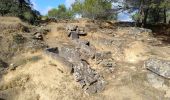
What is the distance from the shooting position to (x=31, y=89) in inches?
587

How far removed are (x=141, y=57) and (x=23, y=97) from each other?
6286 millimetres

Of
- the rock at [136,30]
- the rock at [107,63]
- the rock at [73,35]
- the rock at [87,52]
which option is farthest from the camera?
the rock at [136,30]

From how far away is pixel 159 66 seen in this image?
15852 mm

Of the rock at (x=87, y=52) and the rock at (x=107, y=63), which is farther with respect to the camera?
the rock at (x=87, y=52)

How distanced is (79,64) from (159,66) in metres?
3.63

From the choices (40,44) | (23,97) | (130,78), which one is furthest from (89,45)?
(23,97)

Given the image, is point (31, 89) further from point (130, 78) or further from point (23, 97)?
point (130, 78)

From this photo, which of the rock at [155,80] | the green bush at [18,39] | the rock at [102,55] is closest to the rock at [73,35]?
the rock at [102,55]

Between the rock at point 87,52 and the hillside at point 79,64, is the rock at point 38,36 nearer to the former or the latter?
the hillside at point 79,64

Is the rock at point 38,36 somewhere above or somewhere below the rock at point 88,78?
above

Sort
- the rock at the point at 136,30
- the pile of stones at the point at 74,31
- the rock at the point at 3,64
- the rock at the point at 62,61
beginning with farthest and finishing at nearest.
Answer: the rock at the point at 136,30 → the pile of stones at the point at 74,31 → the rock at the point at 3,64 → the rock at the point at 62,61

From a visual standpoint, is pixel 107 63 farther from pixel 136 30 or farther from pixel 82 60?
pixel 136 30

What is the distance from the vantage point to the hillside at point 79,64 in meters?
14.8

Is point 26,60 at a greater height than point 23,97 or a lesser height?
greater
